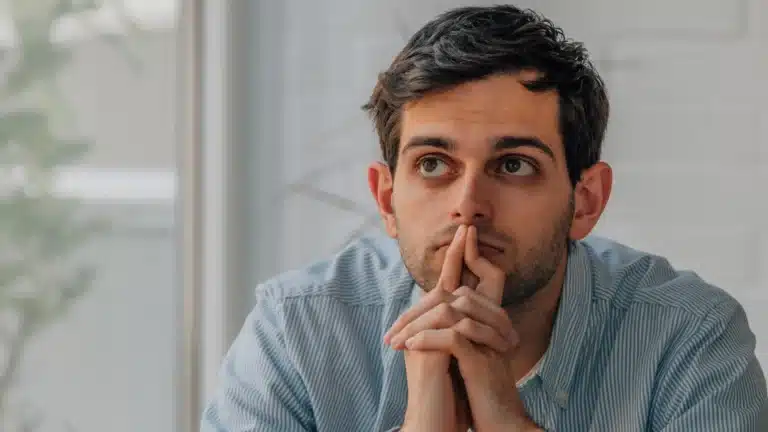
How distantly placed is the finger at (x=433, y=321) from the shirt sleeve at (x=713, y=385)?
31 cm

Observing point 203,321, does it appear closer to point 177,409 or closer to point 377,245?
point 177,409

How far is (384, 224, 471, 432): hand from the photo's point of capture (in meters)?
1.37

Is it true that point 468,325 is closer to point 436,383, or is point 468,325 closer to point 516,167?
point 436,383

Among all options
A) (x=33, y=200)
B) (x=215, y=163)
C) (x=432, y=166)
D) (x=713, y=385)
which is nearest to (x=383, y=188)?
(x=432, y=166)

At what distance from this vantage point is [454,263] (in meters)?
1.38

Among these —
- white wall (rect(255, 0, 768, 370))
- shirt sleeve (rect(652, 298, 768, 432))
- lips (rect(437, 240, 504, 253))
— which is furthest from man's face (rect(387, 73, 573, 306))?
white wall (rect(255, 0, 768, 370))

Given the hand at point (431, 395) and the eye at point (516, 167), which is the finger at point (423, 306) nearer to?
the hand at point (431, 395)

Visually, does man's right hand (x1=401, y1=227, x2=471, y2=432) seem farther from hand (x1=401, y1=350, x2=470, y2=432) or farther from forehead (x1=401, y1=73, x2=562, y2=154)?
forehead (x1=401, y1=73, x2=562, y2=154)

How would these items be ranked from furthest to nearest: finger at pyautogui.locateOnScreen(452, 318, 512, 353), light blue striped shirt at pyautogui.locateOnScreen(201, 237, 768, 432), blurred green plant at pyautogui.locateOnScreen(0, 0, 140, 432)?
blurred green plant at pyautogui.locateOnScreen(0, 0, 140, 432)
light blue striped shirt at pyautogui.locateOnScreen(201, 237, 768, 432)
finger at pyautogui.locateOnScreen(452, 318, 512, 353)

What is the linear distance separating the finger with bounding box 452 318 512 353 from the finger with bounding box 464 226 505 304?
0.13 ft

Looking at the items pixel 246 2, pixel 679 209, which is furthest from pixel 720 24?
pixel 246 2

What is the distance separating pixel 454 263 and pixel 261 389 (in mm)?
324

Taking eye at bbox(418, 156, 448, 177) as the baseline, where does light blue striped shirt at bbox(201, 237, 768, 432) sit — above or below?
below

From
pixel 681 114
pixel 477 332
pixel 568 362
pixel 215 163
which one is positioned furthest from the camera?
pixel 215 163
